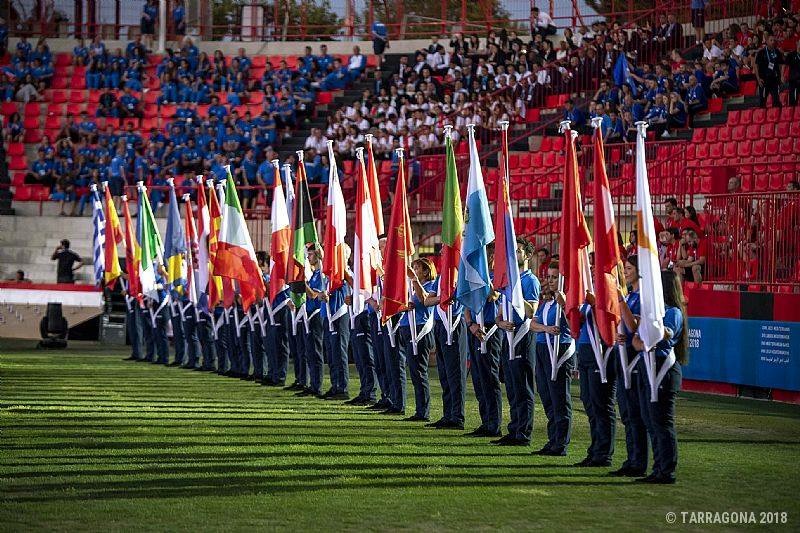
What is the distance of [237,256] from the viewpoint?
19.4 metres

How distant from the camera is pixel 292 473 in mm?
10469

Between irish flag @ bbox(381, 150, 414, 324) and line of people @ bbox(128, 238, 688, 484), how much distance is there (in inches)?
6.5

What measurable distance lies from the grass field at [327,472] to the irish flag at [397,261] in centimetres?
130

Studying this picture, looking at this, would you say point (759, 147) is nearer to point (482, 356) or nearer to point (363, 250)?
point (363, 250)

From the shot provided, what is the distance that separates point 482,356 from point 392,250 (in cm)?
223

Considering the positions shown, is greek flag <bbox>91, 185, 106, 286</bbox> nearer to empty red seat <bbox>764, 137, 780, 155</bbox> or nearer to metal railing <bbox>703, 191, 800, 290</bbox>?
metal railing <bbox>703, 191, 800, 290</bbox>

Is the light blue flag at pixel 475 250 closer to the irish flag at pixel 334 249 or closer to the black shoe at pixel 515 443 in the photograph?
the black shoe at pixel 515 443

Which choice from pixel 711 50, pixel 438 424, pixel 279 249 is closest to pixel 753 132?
pixel 711 50

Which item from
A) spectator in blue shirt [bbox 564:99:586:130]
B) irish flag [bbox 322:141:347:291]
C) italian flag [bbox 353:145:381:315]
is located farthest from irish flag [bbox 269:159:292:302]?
spectator in blue shirt [bbox 564:99:586:130]

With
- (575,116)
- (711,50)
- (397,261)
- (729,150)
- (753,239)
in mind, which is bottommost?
(397,261)

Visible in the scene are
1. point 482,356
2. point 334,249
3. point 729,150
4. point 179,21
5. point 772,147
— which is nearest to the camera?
point 482,356

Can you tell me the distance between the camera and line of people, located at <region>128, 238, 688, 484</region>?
1039cm

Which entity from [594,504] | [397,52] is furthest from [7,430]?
[397,52]

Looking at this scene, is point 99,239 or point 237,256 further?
point 99,239
